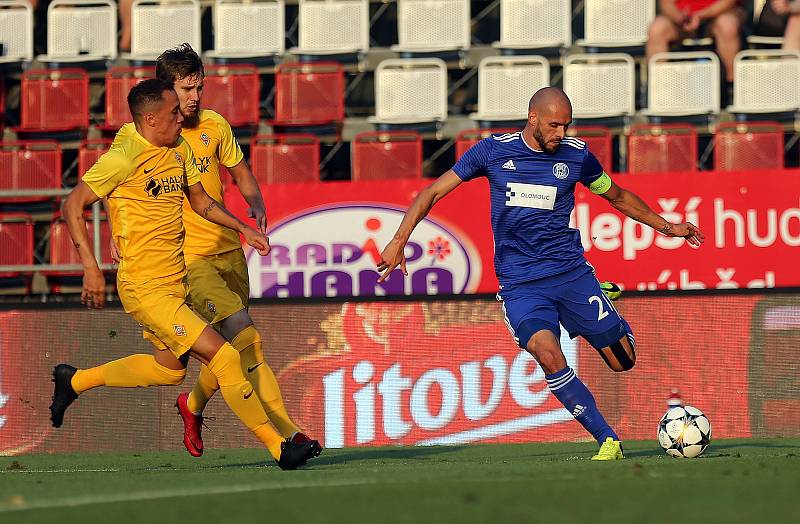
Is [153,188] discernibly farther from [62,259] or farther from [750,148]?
[750,148]

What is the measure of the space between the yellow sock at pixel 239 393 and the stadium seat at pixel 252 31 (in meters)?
8.34

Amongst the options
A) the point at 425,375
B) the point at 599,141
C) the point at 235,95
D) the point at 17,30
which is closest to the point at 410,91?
the point at 235,95

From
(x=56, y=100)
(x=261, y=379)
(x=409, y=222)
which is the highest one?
(x=56, y=100)

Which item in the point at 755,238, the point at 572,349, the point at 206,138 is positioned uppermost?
the point at 206,138

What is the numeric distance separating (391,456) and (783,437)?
3123 millimetres

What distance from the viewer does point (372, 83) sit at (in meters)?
16.2

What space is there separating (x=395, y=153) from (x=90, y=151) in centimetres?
321

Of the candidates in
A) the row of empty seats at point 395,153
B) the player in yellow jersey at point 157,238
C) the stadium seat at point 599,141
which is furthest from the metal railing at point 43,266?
the player in yellow jersey at point 157,238

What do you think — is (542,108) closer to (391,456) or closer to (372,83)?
(391,456)

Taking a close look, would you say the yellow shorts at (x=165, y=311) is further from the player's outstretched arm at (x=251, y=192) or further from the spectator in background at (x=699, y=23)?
the spectator in background at (x=699, y=23)

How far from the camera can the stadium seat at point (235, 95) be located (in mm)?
14625

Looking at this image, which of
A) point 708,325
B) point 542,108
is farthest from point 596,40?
point 542,108

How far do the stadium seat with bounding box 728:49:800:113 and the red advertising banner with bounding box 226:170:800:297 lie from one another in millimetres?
2187

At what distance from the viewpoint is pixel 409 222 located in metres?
7.50
